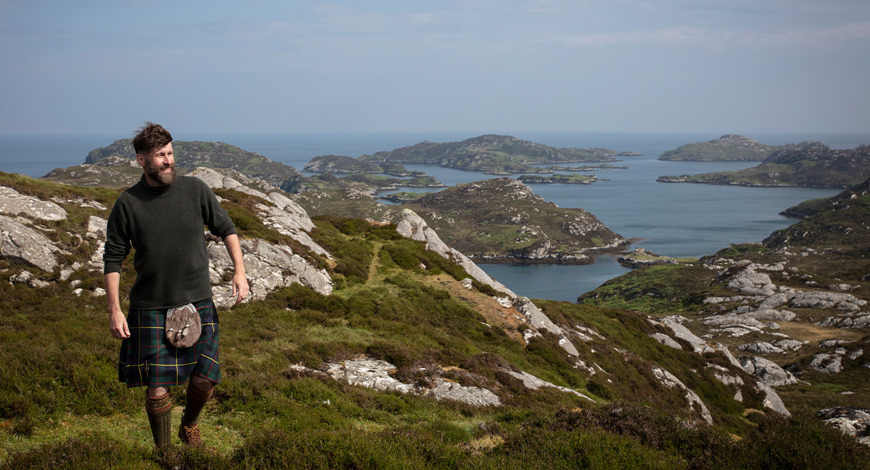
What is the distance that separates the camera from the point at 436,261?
36406 mm

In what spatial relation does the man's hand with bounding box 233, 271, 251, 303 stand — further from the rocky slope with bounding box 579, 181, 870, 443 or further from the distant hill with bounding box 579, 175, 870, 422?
the distant hill with bounding box 579, 175, 870, 422

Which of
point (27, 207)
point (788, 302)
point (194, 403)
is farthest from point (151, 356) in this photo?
point (788, 302)

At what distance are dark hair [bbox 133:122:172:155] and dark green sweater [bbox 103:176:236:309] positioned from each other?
0.42 m

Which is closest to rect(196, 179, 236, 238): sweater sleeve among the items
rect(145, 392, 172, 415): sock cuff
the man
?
the man

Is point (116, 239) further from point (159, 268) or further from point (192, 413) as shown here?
point (192, 413)

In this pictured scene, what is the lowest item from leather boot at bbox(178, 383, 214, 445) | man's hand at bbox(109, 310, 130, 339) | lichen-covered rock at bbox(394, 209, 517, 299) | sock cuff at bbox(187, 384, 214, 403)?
lichen-covered rock at bbox(394, 209, 517, 299)

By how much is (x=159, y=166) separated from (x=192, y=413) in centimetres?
326

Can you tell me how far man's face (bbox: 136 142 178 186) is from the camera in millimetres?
5465

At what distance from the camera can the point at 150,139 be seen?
5496 mm

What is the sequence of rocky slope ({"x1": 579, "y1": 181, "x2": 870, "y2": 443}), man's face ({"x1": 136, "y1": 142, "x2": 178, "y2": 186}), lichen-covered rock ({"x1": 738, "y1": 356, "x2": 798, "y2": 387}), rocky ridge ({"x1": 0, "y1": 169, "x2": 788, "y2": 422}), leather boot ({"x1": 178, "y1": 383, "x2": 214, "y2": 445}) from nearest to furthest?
man's face ({"x1": 136, "y1": 142, "x2": 178, "y2": 186}) → leather boot ({"x1": 178, "y1": 383, "x2": 214, "y2": 445}) → rocky ridge ({"x1": 0, "y1": 169, "x2": 788, "y2": 422}) → lichen-covered rock ({"x1": 738, "y1": 356, "x2": 798, "y2": 387}) → rocky slope ({"x1": 579, "y1": 181, "x2": 870, "y2": 443})

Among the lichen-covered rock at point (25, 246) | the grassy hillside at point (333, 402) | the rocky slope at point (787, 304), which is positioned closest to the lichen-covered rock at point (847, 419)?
the rocky slope at point (787, 304)

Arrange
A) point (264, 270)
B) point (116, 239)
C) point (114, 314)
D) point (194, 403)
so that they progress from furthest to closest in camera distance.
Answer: point (264, 270), point (194, 403), point (116, 239), point (114, 314)

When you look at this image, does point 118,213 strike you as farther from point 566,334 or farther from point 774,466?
point 566,334

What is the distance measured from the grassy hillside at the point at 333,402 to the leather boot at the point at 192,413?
312mm
